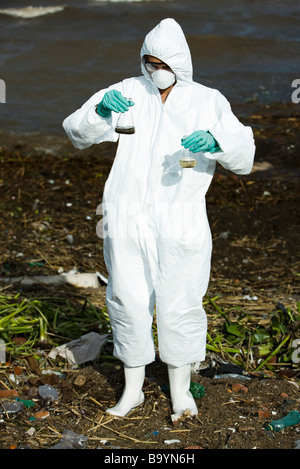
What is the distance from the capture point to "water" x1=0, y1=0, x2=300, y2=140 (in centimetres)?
1099

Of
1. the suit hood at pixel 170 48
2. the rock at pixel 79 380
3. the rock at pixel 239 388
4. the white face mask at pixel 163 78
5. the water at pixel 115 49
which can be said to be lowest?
the water at pixel 115 49

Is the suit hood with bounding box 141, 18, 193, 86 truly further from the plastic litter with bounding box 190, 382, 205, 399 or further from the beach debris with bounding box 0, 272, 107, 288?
the beach debris with bounding box 0, 272, 107, 288

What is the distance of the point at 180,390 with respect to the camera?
3762 millimetres

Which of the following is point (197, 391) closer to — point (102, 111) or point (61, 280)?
point (102, 111)

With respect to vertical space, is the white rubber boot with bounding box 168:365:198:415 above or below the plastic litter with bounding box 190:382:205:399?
above

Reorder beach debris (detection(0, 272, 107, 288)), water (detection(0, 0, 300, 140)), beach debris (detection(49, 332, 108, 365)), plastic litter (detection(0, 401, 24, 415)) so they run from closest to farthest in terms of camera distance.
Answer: plastic litter (detection(0, 401, 24, 415)), beach debris (detection(49, 332, 108, 365)), beach debris (detection(0, 272, 107, 288)), water (detection(0, 0, 300, 140))

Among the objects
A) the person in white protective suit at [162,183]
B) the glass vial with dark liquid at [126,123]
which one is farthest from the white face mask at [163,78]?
the glass vial with dark liquid at [126,123]

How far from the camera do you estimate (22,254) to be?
6023 millimetres

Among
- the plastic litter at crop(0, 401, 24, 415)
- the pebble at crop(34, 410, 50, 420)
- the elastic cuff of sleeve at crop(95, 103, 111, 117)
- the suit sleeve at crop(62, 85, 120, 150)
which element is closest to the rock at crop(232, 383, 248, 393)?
the pebble at crop(34, 410, 50, 420)

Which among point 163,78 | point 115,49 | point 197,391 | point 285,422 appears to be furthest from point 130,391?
point 115,49

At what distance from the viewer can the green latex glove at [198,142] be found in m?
3.23

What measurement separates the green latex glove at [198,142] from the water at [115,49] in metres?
6.42

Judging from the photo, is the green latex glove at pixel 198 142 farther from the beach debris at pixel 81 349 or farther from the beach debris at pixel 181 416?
the beach debris at pixel 81 349

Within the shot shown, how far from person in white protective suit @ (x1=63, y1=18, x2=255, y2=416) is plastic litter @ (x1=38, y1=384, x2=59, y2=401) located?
0.63 m
